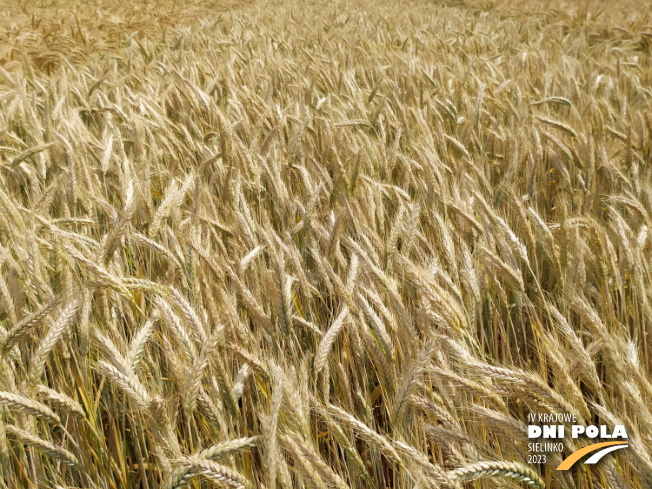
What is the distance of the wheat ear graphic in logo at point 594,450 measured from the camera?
2.52 feet

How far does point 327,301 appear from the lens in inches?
61.1

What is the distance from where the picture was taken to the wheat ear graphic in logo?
0.77 metres

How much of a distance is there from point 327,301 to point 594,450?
0.87 metres

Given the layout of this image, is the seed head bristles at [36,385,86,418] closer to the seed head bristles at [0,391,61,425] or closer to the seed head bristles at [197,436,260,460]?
the seed head bristles at [0,391,61,425]

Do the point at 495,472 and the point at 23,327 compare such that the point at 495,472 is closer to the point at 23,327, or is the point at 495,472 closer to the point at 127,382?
the point at 127,382

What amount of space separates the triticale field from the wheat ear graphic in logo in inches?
0.7

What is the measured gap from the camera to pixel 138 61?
4.67 metres

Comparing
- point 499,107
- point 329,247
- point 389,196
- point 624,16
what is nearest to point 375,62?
point 499,107

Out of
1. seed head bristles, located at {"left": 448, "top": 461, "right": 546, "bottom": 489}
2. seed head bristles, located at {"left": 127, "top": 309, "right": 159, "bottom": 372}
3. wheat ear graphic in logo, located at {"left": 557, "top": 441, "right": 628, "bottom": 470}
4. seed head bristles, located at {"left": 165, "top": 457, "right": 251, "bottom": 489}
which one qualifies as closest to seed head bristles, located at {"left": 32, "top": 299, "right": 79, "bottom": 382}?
seed head bristles, located at {"left": 127, "top": 309, "right": 159, "bottom": 372}

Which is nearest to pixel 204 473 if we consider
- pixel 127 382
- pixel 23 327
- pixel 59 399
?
pixel 127 382

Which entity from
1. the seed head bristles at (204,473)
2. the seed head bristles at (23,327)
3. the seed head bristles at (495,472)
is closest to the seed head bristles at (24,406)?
the seed head bristles at (23,327)

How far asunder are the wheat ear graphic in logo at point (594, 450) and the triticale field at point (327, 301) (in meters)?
0.02

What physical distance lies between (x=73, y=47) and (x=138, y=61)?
3.44 feet

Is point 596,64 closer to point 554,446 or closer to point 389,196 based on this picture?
point 389,196
